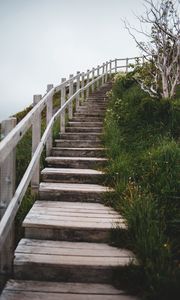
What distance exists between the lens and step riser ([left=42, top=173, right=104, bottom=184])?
6.18 metres

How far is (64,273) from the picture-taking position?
12.1 ft

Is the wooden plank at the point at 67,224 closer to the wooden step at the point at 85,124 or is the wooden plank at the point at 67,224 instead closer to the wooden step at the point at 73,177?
the wooden step at the point at 73,177

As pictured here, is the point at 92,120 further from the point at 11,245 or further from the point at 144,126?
the point at 11,245

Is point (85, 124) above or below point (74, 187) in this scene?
above

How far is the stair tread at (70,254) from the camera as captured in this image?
369cm

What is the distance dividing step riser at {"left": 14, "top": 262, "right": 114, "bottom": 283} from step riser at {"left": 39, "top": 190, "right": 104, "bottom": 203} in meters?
1.85

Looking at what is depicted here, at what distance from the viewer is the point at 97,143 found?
8422mm

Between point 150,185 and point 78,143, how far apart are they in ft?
10.7

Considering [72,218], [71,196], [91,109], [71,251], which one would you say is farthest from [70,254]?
[91,109]

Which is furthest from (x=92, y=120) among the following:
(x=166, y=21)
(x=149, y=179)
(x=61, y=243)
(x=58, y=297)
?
(x=58, y=297)

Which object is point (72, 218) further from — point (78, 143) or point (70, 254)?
point (78, 143)

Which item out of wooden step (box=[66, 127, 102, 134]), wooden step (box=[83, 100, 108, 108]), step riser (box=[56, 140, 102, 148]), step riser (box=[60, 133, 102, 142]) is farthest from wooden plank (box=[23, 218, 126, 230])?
wooden step (box=[83, 100, 108, 108])

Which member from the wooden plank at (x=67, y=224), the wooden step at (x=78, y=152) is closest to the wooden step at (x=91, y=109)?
the wooden step at (x=78, y=152)

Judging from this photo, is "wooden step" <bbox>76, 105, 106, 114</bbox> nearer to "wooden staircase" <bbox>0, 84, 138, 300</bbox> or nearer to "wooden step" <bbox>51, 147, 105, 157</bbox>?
"wooden step" <bbox>51, 147, 105, 157</bbox>
